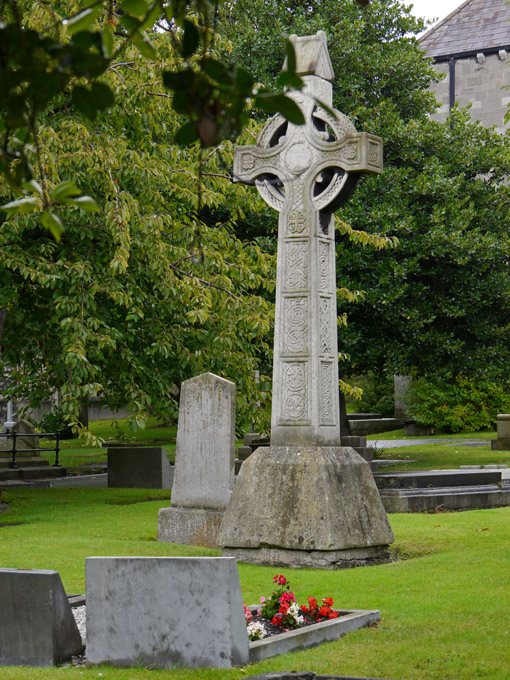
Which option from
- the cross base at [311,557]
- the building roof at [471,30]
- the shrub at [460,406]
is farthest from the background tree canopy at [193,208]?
the building roof at [471,30]

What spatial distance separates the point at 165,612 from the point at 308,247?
5.01 m

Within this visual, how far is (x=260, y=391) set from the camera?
15148mm

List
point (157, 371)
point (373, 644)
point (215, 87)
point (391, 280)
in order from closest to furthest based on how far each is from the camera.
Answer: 1. point (215, 87)
2. point (373, 644)
3. point (157, 371)
4. point (391, 280)

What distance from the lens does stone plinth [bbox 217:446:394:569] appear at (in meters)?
8.96

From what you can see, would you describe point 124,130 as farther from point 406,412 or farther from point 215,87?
point 406,412

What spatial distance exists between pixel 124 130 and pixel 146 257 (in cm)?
224

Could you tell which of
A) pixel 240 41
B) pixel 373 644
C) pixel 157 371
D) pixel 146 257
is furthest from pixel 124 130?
pixel 373 644

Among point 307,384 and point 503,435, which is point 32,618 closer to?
point 307,384

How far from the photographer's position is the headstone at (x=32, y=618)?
5.62 metres

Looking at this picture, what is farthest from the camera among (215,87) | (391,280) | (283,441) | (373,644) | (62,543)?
(391,280)

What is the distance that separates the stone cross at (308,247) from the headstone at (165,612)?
403 cm

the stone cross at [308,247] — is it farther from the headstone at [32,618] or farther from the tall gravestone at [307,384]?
the headstone at [32,618]

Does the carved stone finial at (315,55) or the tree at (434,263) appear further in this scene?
the tree at (434,263)

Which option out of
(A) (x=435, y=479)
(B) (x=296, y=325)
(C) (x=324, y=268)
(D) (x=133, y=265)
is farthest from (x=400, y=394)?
(B) (x=296, y=325)
